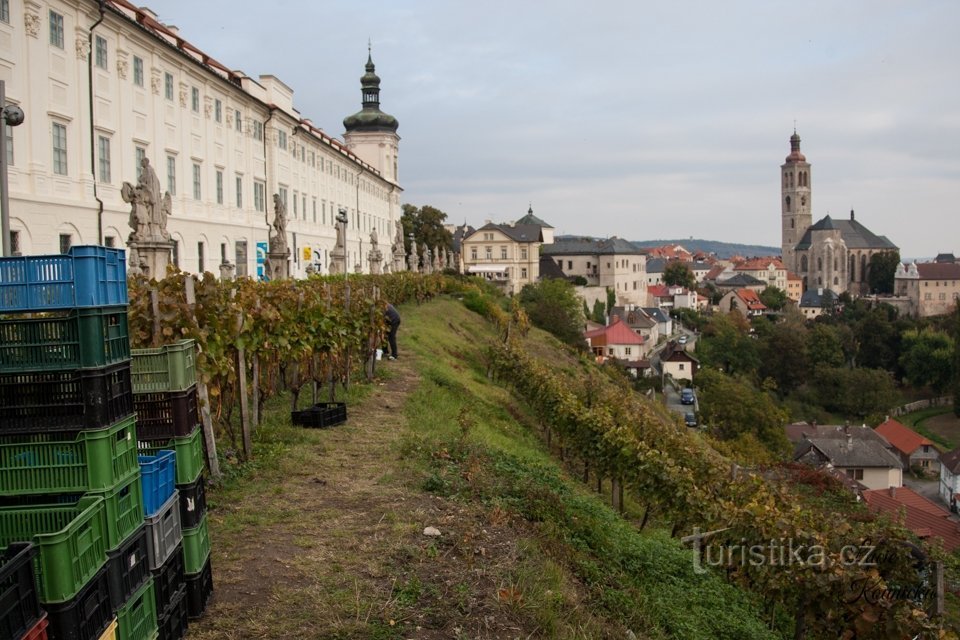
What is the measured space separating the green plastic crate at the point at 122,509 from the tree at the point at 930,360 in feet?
319

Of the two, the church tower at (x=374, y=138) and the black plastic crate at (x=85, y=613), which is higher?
the church tower at (x=374, y=138)

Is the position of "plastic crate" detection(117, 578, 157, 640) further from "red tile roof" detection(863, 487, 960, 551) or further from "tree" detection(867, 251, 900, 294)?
"tree" detection(867, 251, 900, 294)

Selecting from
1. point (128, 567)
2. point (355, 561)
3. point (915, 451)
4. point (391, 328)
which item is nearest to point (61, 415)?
point (128, 567)

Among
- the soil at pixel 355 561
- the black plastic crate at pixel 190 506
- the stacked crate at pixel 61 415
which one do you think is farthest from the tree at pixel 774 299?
the stacked crate at pixel 61 415

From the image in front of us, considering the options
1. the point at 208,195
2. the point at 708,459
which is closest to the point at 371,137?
the point at 208,195

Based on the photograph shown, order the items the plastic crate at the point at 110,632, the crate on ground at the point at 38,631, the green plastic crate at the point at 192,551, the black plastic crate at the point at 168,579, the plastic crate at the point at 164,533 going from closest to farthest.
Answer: the crate on ground at the point at 38,631 < the plastic crate at the point at 110,632 < the plastic crate at the point at 164,533 < the black plastic crate at the point at 168,579 < the green plastic crate at the point at 192,551

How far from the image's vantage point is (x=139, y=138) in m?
27.3

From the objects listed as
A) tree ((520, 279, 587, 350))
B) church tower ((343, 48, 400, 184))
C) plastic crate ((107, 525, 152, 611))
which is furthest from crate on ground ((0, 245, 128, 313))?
church tower ((343, 48, 400, 184))

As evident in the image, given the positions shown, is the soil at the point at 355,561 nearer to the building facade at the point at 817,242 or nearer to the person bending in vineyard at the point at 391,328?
the person bending in vineyard at the point at 391,328

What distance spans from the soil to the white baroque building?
15744 millimetres

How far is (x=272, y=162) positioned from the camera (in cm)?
4222

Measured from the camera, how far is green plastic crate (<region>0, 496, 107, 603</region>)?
371cm

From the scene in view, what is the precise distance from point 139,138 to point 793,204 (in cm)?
16756

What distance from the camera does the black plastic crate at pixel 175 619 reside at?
502 cm
